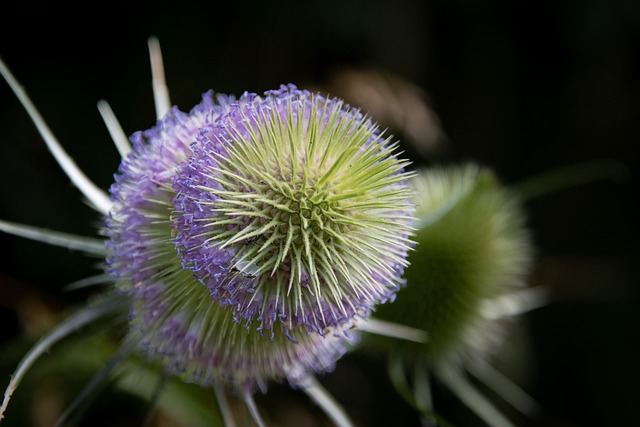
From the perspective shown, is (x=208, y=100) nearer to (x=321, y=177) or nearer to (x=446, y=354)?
(x=321, y=177)

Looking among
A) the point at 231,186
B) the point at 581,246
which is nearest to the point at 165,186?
the point at 231,186

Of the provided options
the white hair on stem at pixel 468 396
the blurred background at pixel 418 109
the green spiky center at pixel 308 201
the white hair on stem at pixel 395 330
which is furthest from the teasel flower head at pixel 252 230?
the white hair on stem at pixel 468 396

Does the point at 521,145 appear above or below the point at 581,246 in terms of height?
above

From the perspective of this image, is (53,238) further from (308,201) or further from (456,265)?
(456,265)

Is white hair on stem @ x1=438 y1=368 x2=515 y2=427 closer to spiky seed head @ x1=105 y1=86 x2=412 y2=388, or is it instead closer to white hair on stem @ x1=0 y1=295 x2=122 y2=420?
spiky seed head @ x1=105 y1=86 x2=412 y2=388

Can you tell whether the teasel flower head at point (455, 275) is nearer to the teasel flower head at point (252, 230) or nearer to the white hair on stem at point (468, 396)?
the white hair on stem at point (468, 396)
